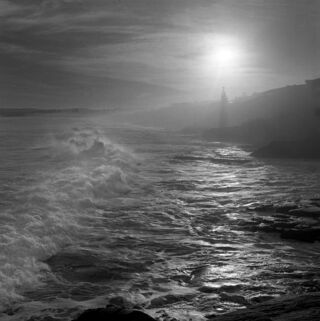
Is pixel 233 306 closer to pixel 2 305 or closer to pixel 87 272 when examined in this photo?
pixel 87 272

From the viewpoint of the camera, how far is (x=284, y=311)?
8.46 m

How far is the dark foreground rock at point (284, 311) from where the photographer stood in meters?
7.95

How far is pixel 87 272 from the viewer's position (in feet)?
40.1

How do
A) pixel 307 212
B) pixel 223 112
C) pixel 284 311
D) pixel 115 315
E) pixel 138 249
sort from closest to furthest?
pixel 115 315 → pixel 284 311 → pixel 138 249 → pixel 307 212 → pixel 223 112

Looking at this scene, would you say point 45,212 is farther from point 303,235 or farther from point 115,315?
point 115,315

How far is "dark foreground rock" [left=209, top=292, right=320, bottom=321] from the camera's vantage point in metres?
7.95

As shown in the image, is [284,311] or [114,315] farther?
[284,311]

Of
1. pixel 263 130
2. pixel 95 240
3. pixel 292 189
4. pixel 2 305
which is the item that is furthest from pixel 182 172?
pixel 263 130

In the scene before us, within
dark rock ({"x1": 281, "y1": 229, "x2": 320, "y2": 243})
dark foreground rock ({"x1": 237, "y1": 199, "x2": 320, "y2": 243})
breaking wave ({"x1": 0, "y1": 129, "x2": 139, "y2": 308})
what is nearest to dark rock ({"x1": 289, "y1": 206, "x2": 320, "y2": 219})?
dark foreground rock ({"x1": 237, "y1": 199, "x2": 320, "y2": 243})


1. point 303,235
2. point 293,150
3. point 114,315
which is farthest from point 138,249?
point 293,150

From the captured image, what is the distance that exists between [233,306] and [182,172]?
2642 cm

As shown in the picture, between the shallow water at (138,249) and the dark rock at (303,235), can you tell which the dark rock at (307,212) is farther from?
the dark rock at (303,235)

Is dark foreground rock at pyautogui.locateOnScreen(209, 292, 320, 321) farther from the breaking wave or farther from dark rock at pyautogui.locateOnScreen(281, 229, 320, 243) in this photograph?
dark rock at pyautogui.locateOnScreen(281, 229, 320, 243)

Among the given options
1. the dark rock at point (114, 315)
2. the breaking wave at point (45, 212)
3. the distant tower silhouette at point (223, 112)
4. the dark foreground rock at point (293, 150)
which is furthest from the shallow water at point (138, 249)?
the distant tower silhouette at point (223, 112)
